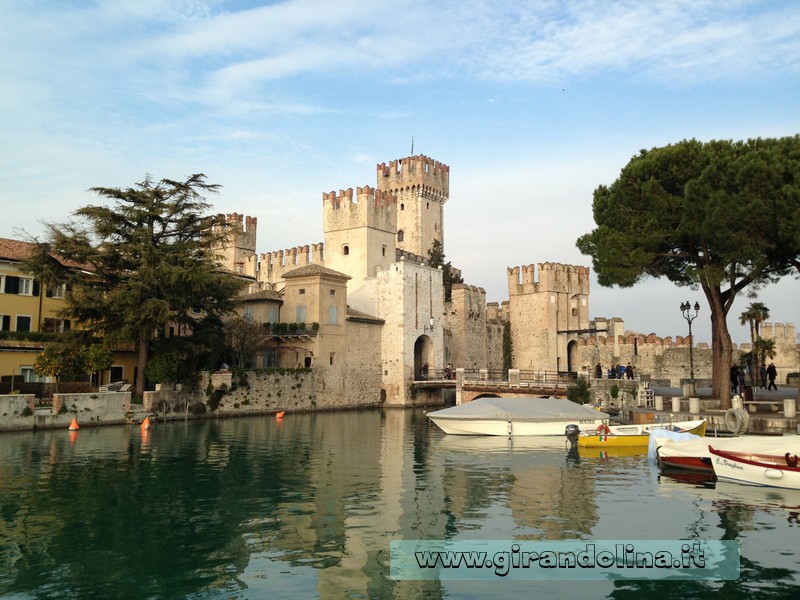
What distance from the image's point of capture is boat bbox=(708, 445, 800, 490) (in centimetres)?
1434

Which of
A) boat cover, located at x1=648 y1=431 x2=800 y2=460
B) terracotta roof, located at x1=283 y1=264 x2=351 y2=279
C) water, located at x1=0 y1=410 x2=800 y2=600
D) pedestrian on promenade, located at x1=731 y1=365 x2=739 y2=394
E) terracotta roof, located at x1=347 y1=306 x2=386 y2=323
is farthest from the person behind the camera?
terracotta roof, located at x1=347 y1=306 x2=386 y2=323

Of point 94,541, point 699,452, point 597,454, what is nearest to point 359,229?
point 597,454

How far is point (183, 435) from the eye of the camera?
24.9m

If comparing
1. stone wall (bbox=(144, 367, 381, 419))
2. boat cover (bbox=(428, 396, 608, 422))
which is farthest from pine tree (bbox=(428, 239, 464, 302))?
boat cover (bbox=(428, 396, 608, 422))

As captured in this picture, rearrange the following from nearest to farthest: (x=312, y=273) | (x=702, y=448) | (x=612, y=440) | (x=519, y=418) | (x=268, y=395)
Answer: (x=702, y=448) → (x=612, y=440) → (x=519, y=418) → (x=268, y=395) → (x=312, y=273)

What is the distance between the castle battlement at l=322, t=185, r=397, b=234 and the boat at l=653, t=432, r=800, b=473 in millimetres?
31717

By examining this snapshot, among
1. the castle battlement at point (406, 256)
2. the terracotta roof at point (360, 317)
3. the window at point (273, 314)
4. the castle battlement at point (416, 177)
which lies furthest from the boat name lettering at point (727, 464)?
the castle battlement at point (416, 177)

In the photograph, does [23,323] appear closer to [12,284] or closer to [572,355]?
[12,284]

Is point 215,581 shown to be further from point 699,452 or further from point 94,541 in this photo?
point 699,452

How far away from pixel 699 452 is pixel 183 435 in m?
17.3

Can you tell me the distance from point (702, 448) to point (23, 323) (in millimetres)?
28224

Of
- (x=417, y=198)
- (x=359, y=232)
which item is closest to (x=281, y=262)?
(x=359, y=232)

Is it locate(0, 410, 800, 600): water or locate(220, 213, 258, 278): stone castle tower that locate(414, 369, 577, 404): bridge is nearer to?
locate(0, 410, 800, 600): water

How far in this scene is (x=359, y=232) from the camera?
155 ft
